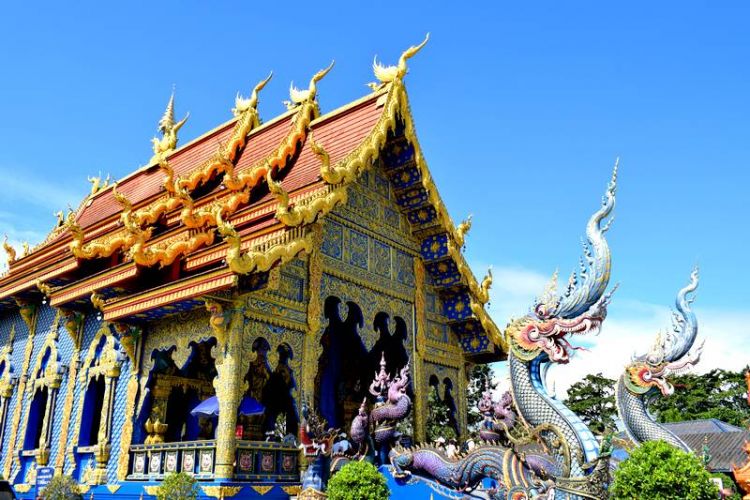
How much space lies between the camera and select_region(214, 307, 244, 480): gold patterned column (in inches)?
316

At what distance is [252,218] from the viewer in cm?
1038

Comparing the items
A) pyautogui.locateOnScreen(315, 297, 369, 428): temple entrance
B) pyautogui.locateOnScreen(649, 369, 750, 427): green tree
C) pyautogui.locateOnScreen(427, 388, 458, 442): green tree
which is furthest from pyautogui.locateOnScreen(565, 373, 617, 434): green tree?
pyautogui.locateOnScreen(315, 297, 369, 428): temple entrance

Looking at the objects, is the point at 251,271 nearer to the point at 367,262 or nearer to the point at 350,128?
the point at 367,262

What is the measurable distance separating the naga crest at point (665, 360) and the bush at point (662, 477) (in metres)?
2.48

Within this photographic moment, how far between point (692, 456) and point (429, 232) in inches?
273

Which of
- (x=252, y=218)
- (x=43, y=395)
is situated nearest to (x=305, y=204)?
(x=252, y=218)

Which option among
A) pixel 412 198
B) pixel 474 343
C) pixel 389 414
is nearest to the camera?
pixel 389 414

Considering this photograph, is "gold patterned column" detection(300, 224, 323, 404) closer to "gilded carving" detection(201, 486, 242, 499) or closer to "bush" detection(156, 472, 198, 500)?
"gilded carving" detection(201, 486, 242, 499)

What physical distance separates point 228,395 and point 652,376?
5.02 metres

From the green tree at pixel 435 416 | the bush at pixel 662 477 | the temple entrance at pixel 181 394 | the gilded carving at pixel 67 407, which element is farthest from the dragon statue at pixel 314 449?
the green tree at pixel 435 416

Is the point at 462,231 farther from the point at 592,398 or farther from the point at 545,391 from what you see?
the point at 592,398

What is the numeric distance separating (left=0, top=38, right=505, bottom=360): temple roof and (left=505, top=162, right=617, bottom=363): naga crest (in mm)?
2995

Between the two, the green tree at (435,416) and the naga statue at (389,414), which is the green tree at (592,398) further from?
the naga statue at (389,414)

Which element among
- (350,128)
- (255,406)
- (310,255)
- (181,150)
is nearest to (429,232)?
(350,128)
